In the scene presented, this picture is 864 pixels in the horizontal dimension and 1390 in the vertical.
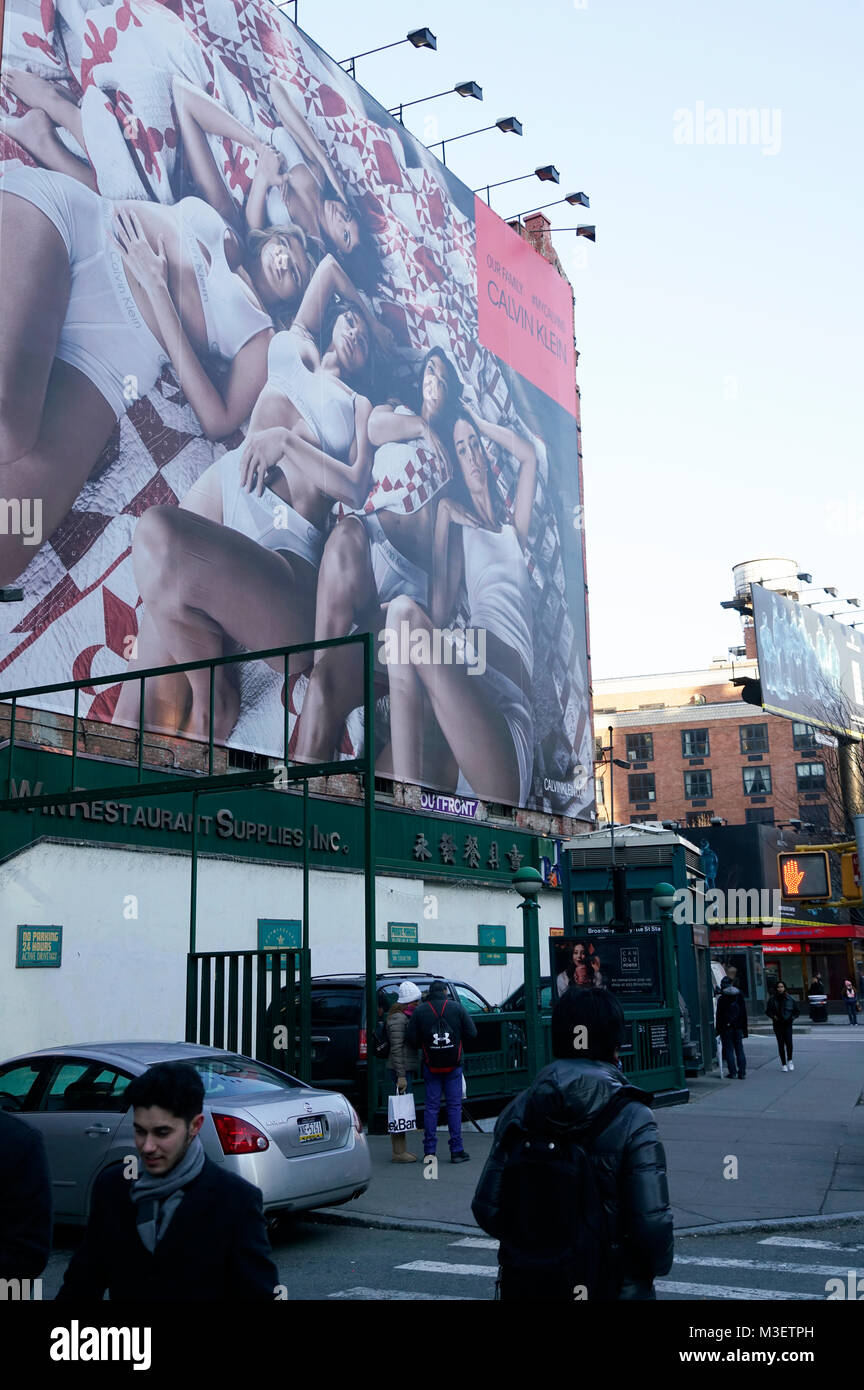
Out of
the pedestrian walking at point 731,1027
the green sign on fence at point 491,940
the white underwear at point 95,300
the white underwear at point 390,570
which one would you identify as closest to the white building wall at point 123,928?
the green sign on fence at point 491,940

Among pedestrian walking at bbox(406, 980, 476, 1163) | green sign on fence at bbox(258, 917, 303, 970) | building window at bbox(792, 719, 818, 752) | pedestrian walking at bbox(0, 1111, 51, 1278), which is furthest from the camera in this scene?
building window at bbox(792, 719, 818, 752)

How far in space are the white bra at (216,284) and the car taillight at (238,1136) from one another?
19782 millimetres

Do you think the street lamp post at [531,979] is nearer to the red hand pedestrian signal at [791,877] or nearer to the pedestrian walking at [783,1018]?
the red hand pedestrian signal at [791,877]

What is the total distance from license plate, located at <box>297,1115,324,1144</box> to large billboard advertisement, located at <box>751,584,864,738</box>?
18404 mm

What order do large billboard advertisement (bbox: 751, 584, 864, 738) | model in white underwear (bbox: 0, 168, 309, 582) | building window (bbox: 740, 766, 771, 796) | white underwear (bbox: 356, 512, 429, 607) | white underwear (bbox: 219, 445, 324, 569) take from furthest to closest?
building window (bbox: 740, 766, 771, 796), white underwear (bbox: 356, 512, 429, 607), large billboard advertisement (bbox: 751, 584, 864, 738), white underwear (bbox: 219, 445, 324, 569), model in white underwear (bbox: 0, 168, 309, 582)

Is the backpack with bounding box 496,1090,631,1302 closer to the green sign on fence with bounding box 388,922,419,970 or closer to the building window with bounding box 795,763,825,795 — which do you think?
the green sign on fence with bounding box 388,922,419,970

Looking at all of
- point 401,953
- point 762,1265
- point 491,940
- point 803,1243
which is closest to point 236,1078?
point 762,1265

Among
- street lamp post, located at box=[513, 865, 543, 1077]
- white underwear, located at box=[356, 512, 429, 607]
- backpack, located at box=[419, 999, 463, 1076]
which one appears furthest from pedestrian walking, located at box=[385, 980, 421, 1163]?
white underwear, located at box=[356, 512, 429, 607]

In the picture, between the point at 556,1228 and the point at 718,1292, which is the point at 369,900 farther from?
the point at 556,1228

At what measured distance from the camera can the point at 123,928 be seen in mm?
19328

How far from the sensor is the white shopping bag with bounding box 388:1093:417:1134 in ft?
42.1

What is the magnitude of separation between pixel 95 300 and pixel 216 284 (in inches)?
141

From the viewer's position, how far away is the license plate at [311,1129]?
9.29 meters

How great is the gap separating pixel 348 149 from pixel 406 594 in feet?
36.6
